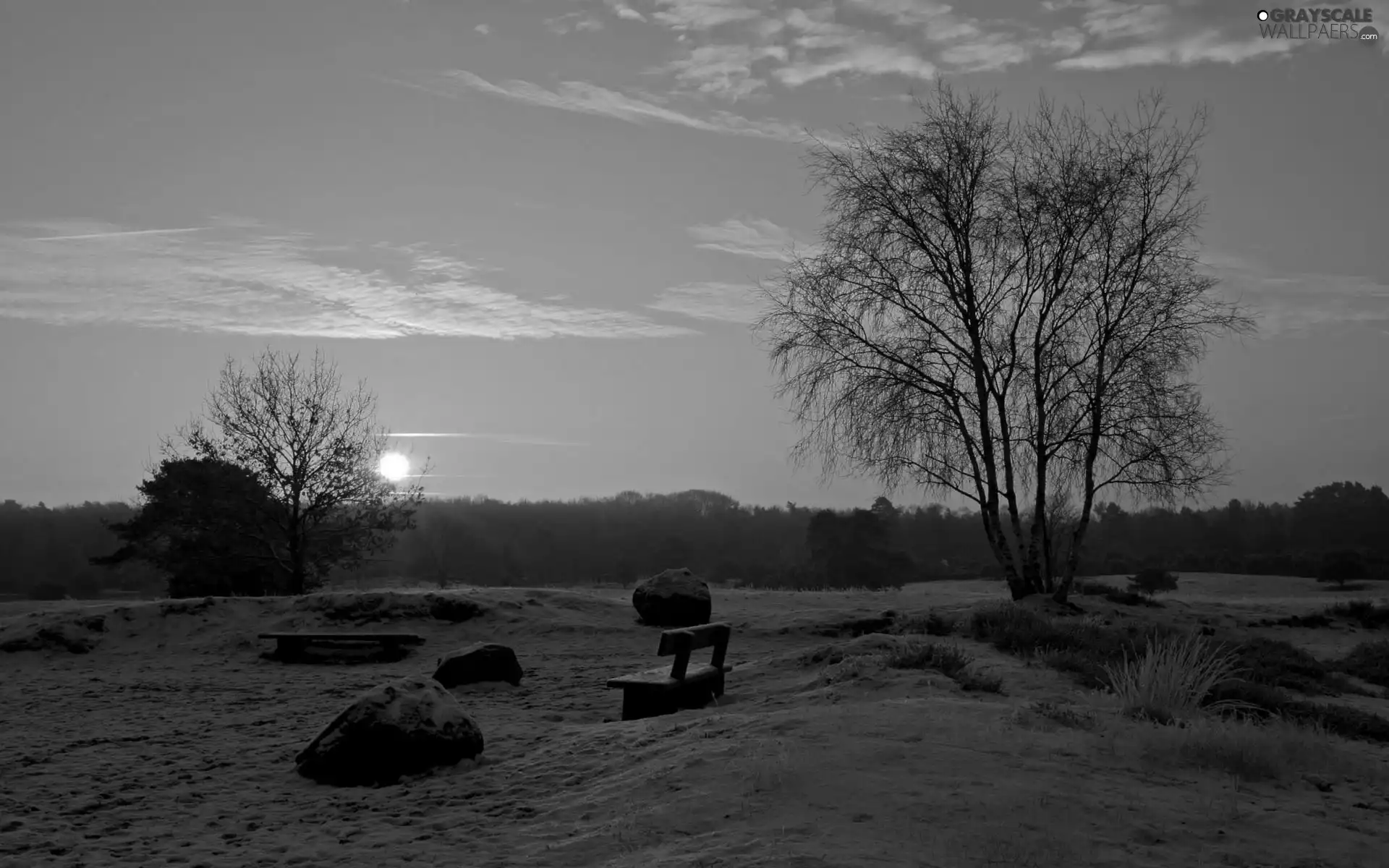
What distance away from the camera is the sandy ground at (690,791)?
500 cm

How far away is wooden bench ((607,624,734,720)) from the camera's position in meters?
8.97

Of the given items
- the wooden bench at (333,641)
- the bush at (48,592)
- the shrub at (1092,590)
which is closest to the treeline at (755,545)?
the bush at (48,592)

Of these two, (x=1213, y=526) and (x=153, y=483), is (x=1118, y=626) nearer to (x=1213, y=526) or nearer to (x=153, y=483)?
(x=153, y=483)

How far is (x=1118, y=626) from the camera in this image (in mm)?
14148

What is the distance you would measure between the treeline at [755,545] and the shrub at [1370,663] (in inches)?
1056

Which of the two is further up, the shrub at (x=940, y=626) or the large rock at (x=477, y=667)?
the shrub at (x=940, y=626)

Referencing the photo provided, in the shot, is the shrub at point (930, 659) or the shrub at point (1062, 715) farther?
the shrub at point (930, 659)

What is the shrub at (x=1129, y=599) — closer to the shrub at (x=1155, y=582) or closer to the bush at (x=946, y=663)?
the shrub at (x=1155, y=582)

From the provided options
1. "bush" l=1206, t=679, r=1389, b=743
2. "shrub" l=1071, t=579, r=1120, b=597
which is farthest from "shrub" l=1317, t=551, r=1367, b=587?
"bush" l=1206, t=679, r=1389, b=743

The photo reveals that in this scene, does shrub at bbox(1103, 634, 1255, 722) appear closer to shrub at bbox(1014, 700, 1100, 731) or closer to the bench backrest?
shrub at bbox(1014, 700, 1100, 731)

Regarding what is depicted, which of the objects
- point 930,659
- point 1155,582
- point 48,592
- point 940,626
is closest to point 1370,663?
point 940,626

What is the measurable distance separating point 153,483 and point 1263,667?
2679 cm

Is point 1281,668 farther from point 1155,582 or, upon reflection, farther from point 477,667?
point 1155,582

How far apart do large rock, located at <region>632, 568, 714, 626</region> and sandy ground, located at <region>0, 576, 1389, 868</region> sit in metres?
6.34
